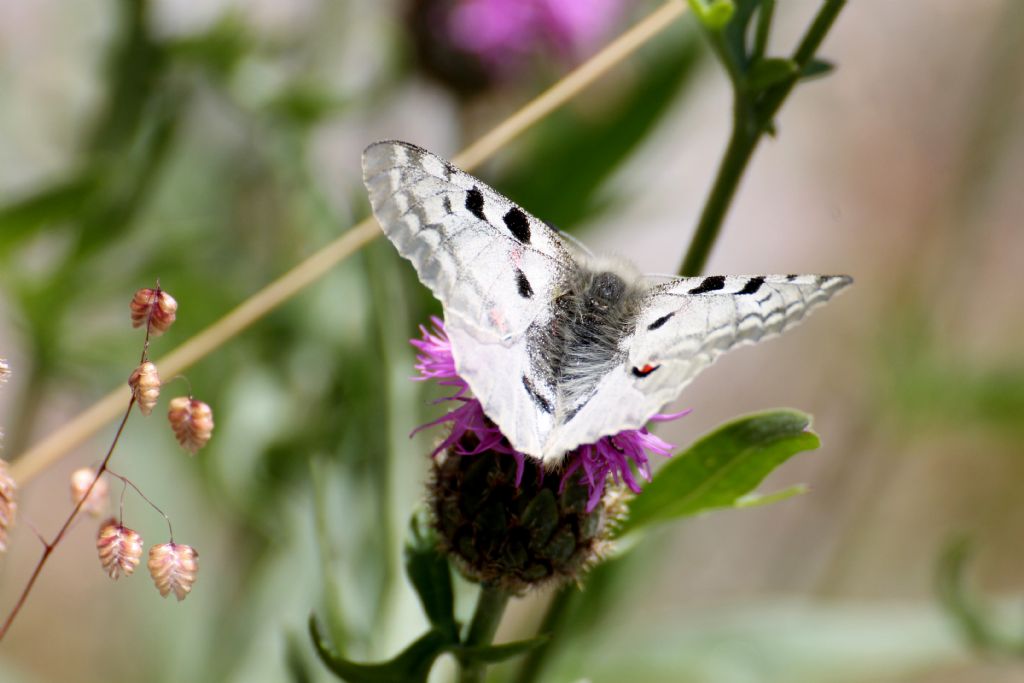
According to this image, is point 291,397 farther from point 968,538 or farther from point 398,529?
point 968,538

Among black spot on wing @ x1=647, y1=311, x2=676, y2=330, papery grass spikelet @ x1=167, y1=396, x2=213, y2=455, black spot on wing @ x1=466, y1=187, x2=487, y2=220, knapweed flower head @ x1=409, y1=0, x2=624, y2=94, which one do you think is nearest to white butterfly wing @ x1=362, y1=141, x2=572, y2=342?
black spot on wing @ x1=466, y1=187, x2=487, y2=220

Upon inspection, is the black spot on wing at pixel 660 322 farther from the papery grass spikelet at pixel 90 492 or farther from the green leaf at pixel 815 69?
the papery grass spikelet at pixel 90 492

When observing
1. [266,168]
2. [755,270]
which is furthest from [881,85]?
[266,168]

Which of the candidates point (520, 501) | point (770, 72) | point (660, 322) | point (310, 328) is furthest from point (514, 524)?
point (310, 328)

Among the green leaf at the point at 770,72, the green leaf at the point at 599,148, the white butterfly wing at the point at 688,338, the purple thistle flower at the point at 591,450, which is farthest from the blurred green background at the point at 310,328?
the green leaf at the point at 770,72

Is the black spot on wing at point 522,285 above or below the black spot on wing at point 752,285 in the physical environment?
above

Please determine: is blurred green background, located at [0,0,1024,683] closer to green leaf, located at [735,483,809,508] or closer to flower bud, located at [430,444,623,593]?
flower bud, located at [430,444,623,593]
